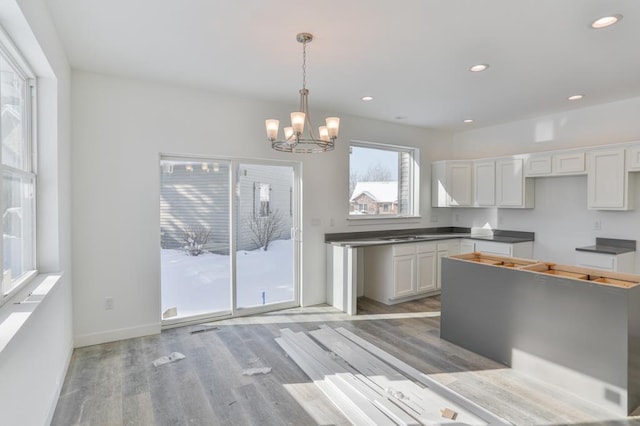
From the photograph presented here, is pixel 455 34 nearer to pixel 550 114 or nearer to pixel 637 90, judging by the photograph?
pixel 637 90

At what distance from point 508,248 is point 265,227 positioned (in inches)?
141

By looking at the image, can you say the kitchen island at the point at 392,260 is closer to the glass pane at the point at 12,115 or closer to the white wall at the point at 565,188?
the white wall at the point at 565,188

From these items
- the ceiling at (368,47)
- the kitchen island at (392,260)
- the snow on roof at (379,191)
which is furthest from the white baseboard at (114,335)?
the snow on roof at (379,191)

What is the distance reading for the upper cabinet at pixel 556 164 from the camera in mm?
4625

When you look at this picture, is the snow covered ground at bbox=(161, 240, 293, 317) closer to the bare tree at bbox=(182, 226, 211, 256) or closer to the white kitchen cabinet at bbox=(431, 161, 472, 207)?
the bare tree at bbox=(182, 226, 211, 256)

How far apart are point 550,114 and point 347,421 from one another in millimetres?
5149

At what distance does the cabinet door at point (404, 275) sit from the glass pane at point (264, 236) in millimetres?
1482

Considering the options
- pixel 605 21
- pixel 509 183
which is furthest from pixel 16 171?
pixel 509 183

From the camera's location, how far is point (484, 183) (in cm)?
576

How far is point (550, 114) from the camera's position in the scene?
5.16 m

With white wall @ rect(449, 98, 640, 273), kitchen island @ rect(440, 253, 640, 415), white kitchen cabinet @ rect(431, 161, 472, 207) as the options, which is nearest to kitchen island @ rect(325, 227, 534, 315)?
white wall @ rect(449, 98, 640, 273)

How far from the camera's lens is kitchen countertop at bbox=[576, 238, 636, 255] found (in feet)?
13.9

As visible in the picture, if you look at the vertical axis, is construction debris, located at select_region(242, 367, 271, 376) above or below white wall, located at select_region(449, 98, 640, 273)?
below

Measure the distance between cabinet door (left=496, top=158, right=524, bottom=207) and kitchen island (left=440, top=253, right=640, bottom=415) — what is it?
2.17 metres
